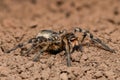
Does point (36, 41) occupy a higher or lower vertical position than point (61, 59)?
higher

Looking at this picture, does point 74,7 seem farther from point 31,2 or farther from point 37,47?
point 37,47

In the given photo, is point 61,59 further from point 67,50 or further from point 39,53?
point 39,53

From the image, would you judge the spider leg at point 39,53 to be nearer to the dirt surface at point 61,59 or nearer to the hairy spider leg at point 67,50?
the dirt surface at point 61,59

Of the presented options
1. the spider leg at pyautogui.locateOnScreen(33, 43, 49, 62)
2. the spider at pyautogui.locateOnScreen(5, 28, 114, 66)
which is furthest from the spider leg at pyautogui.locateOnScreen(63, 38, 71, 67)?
the spider leg at pyautogui.locateOnScreen(33, 43, 49, 62)

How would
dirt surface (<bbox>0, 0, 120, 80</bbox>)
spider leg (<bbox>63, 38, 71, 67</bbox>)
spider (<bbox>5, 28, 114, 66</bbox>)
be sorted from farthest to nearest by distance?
spider (<bbox>5, 28, 114, 66</bbox>) < spider leg (<bbox>63, 38, 71, 67</bbox>) < dirt surface (<bbox>0, 0, 120, 80</bbox>)

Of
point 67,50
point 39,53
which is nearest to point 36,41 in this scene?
point 39,53

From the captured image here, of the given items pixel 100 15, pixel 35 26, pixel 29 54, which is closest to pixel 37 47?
pixel 29 54

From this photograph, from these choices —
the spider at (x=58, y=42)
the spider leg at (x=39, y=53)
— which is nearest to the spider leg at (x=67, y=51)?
the spider at (x=58, y=42)

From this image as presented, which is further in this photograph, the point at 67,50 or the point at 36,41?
the point at 36,41

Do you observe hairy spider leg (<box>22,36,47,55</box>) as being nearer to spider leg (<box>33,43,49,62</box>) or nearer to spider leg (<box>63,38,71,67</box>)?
spider leg (<box>33,43,49,62</box>)
